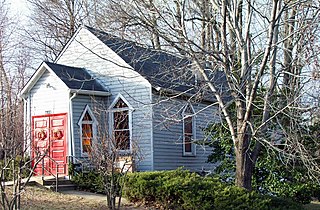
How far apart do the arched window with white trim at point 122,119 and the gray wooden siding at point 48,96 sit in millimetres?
1907

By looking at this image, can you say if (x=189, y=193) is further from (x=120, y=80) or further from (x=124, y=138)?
(x=120, y=80)

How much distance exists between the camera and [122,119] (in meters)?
18.6

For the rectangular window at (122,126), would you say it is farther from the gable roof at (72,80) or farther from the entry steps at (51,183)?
the entry steps at (51,183)

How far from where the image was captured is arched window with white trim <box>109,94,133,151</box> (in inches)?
725

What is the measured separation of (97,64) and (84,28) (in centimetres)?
172

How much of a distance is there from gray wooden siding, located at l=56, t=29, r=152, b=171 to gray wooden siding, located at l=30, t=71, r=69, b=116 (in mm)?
613

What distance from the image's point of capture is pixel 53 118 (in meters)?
18.8

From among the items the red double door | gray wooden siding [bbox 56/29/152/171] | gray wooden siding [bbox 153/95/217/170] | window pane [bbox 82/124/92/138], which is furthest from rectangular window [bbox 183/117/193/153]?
the red double door

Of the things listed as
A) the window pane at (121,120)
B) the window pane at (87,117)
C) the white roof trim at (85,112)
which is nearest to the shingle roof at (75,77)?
the white roof trim at (85,112)

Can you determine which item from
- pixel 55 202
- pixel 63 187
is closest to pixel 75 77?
pixel 63 187

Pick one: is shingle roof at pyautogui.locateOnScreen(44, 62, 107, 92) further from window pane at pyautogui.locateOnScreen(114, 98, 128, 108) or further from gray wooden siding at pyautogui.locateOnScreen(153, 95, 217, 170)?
gray wooden siding at pyautogui.locateOnScreen(153, 95, 217, 170)

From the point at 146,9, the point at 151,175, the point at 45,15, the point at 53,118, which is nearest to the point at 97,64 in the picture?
the point at 53,118

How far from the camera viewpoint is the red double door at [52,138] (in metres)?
18.4

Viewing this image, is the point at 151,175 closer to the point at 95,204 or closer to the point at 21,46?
the point at 95,204
